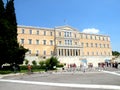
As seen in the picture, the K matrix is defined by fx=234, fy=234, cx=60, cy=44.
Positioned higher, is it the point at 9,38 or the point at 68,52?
the point at 68,52

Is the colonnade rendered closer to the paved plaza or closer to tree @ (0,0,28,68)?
tree @ (0,0,28,68)

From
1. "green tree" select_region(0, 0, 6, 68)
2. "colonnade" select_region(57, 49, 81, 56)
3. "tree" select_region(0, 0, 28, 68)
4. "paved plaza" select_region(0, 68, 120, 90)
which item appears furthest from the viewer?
"colonnade" select_region(57, 49, 81, 56)

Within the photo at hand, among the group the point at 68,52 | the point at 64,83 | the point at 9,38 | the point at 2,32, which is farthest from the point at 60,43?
the point at 64,83

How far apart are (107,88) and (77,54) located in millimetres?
72421

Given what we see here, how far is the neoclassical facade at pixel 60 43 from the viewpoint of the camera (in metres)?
81.4

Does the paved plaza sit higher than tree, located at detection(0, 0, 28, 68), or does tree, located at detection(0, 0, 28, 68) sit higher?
tree, located at detection(0, 0, 28, 68)

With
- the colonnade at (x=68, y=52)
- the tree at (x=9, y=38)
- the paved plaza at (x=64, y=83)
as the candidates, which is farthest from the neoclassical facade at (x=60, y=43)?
the paved plaza at (x=64, y=83)

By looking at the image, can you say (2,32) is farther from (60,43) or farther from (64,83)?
(60,43)

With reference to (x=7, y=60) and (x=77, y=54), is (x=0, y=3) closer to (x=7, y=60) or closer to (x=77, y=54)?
(x=7, y=60)

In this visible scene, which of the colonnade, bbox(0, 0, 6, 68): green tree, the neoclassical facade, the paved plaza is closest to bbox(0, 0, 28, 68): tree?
bbox(0, 0, 6, 68): green tree

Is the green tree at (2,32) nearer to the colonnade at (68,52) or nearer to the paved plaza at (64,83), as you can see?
the paved plaza at (64,83)

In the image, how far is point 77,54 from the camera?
88.9m

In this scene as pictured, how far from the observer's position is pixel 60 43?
287ft

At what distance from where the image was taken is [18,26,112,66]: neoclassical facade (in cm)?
8144
